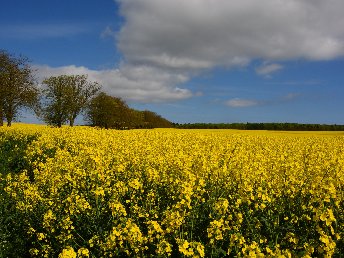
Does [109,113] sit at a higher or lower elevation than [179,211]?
higher

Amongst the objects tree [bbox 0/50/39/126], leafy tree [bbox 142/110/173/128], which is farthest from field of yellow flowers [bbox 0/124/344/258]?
leafy tree [bbox 142/110/173/128]

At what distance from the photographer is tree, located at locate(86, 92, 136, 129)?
57.3 metres

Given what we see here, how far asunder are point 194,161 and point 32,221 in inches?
167

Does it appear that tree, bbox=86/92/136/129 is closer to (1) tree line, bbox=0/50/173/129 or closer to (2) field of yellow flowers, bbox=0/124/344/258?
(1) tree line, bbox=0/50/173/129

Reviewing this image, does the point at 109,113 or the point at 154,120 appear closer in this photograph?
the point at 109,113

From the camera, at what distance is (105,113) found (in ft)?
188

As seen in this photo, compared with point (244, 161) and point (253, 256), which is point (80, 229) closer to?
point (253, 256)

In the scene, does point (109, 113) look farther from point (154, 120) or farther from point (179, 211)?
point (179, 211)

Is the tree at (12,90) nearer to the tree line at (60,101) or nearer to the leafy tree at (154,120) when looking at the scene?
the tree line at (60,101)

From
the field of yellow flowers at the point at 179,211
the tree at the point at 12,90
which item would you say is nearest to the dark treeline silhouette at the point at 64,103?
the tree at the point at 12,90

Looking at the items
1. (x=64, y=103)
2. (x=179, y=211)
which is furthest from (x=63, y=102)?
(x=179, y=211)

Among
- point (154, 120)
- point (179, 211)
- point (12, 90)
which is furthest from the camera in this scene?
point (154, 120)

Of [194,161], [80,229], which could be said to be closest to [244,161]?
[194,161]

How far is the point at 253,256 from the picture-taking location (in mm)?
4477
